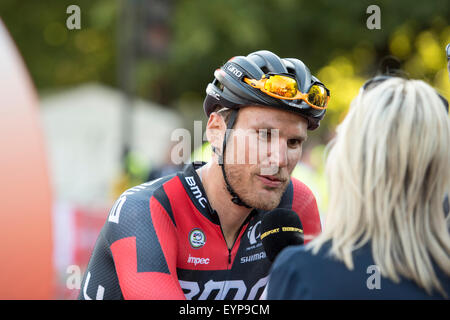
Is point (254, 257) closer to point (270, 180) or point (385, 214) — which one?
point (270, 180)

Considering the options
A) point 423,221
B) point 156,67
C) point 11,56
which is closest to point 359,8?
point 156,67

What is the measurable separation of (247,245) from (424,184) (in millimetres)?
1305

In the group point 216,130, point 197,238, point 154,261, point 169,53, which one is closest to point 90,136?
point 169,53

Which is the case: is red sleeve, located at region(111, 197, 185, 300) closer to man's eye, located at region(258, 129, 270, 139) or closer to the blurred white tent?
man's eye, located at region(258, 129, 270, 139)

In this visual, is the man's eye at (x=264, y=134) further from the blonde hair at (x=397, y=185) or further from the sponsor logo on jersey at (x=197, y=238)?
the blonde hair at (x=397, y=185)

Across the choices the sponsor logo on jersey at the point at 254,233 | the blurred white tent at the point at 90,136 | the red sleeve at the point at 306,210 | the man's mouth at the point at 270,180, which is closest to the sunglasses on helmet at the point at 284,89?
the man's mouth at the point at 270,180

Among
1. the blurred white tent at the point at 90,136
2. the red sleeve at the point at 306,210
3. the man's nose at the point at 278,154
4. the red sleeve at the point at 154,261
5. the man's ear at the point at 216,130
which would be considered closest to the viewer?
the red sleeve at the point at 154,261

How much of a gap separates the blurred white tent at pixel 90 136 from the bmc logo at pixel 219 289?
1405cm

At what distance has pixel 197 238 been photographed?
3.04 metres

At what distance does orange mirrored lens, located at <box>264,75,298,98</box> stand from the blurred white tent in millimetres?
14172

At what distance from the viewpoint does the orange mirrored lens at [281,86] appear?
9.88 ft

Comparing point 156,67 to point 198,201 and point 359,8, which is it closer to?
point 359,8

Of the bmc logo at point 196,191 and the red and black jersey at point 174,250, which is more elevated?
the bmc logo at point 196,191
